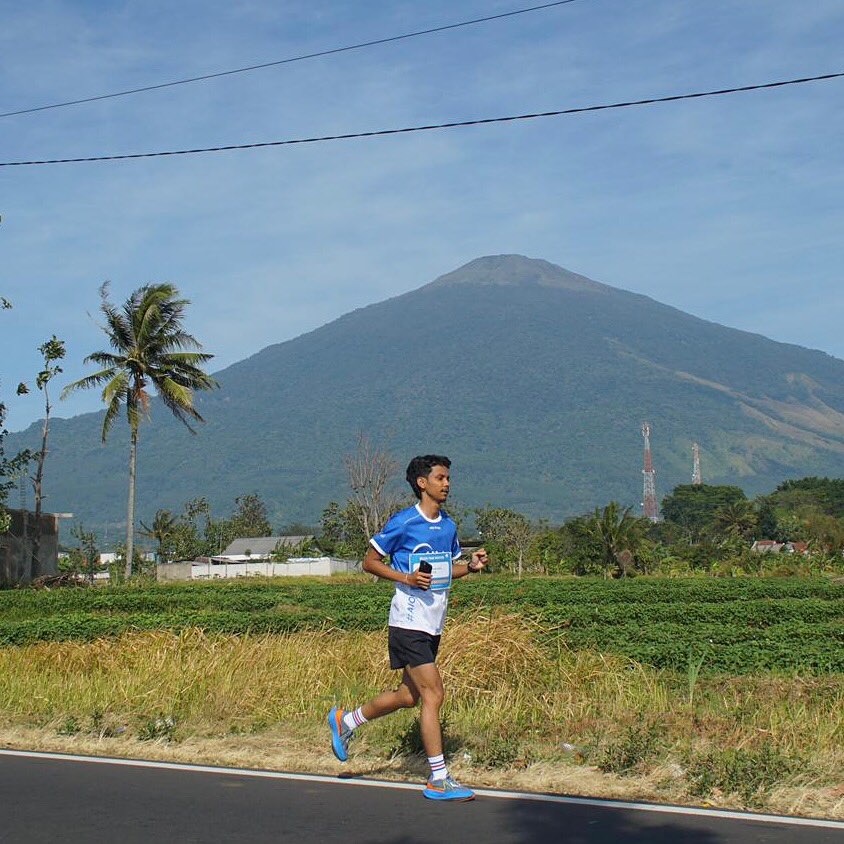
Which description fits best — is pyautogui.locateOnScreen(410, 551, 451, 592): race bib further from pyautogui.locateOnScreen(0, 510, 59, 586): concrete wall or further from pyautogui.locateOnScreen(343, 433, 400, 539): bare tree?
pyautogui.locateOnScreen(343, 433, 400, 539): bare tree

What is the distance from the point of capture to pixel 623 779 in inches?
275

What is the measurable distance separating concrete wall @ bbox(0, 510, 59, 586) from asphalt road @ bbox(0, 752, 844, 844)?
3657cm

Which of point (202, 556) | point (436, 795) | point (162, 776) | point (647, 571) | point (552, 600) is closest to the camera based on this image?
point (436, 795)

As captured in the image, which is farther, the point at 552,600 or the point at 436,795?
the point at 552,600

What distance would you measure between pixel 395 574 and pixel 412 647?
431 mm

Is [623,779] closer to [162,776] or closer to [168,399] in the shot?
[162,776]

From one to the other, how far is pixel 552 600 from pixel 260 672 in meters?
18.6

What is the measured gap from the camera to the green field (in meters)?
14.4

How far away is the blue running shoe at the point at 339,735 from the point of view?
295 inches

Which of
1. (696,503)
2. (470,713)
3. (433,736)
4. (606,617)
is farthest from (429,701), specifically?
(696,503)

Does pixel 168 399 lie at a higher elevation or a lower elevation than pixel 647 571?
higher

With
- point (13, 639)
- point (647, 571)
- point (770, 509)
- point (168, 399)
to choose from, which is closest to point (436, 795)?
point (13, 639)

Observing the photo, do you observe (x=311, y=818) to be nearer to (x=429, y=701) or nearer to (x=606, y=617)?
(x=429, y=701)

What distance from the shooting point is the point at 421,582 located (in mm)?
6961
